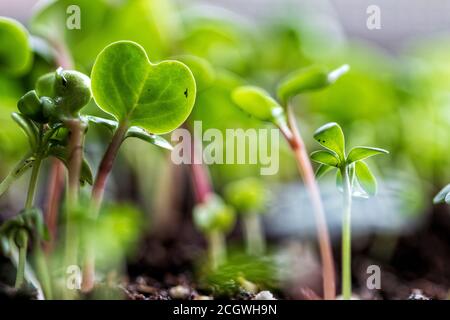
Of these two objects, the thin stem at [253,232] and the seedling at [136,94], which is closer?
the seedling at [136,94]

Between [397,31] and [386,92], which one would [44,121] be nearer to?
[386,92]

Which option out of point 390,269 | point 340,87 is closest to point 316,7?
point 340,87

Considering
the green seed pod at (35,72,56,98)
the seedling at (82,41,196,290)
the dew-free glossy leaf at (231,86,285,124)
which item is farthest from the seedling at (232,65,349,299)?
the green seed pod at (35,72,56,98)

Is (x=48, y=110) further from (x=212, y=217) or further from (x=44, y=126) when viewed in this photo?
(x=212, y=217)

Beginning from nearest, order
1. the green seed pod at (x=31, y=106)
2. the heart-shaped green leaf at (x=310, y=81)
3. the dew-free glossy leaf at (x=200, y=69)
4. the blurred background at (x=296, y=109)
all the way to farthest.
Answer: the green seed pod at (x=31, y=106) → the heart-shaped green leaf at (x=310, y=81) → the dew-free glossy leaf at (x=200, y=69) → the blurred background at (x=296, y=109)

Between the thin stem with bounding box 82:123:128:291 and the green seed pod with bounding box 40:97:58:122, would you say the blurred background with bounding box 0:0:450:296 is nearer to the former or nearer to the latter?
the thin stem with bounding box 82:123:128:291

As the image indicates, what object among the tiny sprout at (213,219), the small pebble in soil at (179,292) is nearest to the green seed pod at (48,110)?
the small pebble in soil at (179,292)

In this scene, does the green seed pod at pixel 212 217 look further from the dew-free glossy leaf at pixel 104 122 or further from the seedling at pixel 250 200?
the dew-free glossy leaf at pixel 104 122
